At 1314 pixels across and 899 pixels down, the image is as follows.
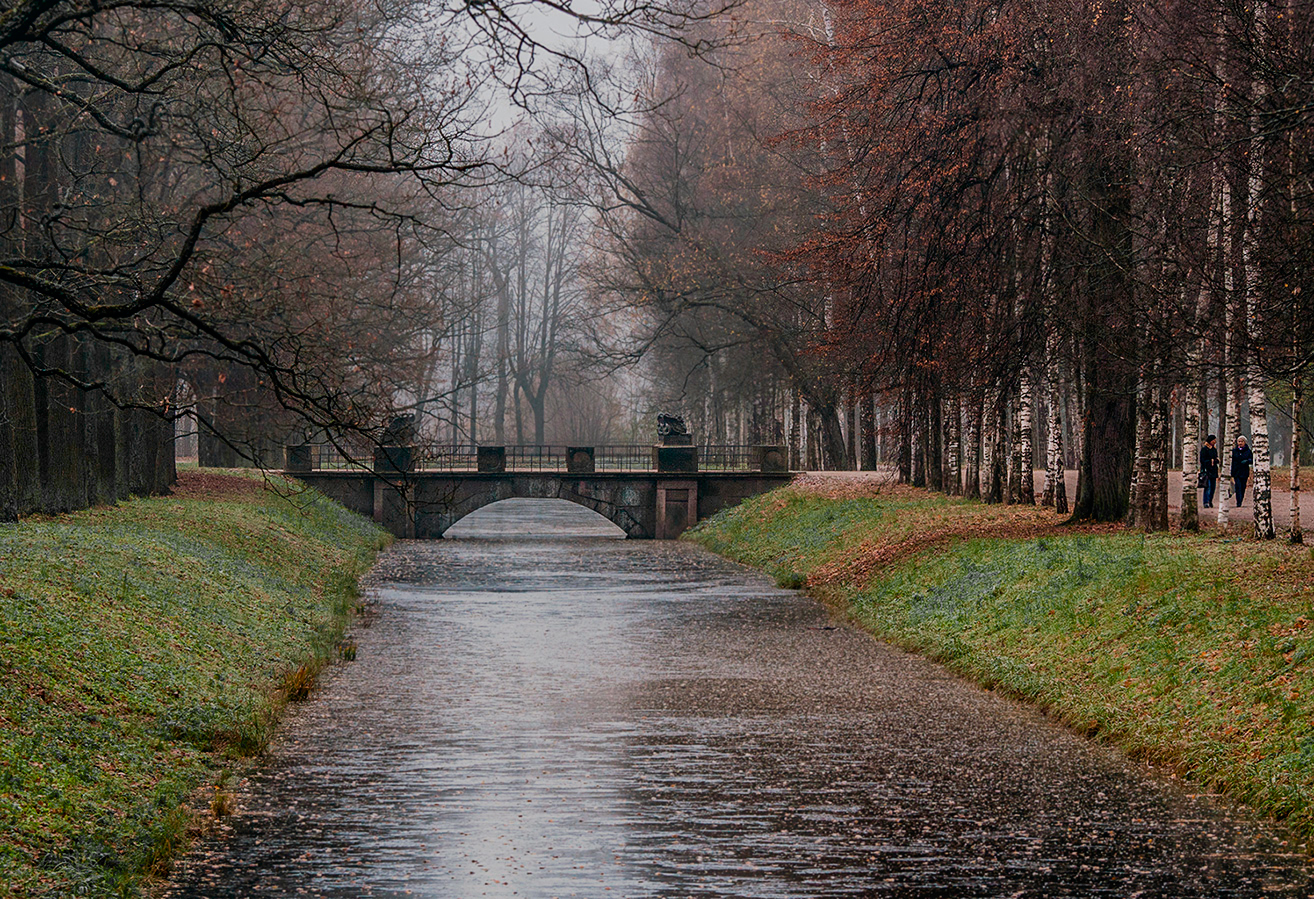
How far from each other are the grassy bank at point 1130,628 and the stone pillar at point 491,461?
20.9 m

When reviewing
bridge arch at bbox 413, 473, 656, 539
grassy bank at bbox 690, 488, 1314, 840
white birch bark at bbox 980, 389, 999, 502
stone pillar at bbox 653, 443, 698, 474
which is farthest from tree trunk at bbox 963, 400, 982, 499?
bridge arch at bbox 413, 473, 656, 539

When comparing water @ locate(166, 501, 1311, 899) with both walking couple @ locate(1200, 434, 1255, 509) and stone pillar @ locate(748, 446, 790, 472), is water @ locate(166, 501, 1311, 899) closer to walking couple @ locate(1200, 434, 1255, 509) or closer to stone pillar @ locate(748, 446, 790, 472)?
walking couple @ locate(1200, 434, 1255, 509)

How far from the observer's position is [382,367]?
133 ft

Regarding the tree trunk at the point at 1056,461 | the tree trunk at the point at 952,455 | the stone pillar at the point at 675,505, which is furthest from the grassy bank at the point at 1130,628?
the stone pillar at the point at 675,505

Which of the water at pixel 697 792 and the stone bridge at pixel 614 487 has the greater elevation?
the stone bridge at pixel 614 487

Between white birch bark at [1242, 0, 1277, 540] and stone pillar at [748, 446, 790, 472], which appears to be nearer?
white birch bark at [1242, 0, 1277, 540]

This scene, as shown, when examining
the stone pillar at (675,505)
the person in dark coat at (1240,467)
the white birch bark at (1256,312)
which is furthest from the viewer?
the stone pillar at (675,505)

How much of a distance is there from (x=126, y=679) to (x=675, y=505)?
3562cm

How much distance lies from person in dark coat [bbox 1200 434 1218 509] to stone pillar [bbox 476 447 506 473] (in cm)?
2324

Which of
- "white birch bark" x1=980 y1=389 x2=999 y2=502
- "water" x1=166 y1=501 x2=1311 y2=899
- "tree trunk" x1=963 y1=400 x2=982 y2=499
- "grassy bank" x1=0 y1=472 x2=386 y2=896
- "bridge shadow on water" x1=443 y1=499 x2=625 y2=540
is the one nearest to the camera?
"grassy bank" x1=0 y1=472 x2=386 y2=896

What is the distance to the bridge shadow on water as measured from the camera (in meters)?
48.2

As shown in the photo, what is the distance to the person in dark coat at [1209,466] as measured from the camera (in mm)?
29141

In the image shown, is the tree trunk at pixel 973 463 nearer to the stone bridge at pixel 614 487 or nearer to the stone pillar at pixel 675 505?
the stone bridge at pixel 614 487

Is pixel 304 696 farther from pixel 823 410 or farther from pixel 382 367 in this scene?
pixel 823 410
